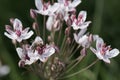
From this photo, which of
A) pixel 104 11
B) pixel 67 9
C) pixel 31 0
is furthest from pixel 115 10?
pixel 67 9

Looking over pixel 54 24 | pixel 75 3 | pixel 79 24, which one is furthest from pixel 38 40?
pixel 75 3

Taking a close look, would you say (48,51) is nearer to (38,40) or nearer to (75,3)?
(38,40)

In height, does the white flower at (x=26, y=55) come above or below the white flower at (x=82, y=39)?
above

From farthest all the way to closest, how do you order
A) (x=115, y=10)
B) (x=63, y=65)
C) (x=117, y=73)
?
(x=115, y=10) → (x=117, y=73) → (x=63, y=65)

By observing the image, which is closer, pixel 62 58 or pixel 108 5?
pixel 62 58

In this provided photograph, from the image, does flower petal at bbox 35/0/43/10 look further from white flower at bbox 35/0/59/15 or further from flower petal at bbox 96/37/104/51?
flower petal at bbox 96/37/104/51

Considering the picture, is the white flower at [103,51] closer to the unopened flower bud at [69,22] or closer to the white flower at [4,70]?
the unopened flower bud at [69,22]

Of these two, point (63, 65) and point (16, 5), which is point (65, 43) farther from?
point (16, 5)

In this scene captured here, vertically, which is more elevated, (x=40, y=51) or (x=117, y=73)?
(x=40, y=51)

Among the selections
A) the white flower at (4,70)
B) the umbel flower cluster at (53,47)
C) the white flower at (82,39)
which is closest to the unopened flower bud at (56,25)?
the umbel flower cluster at (53,47)
